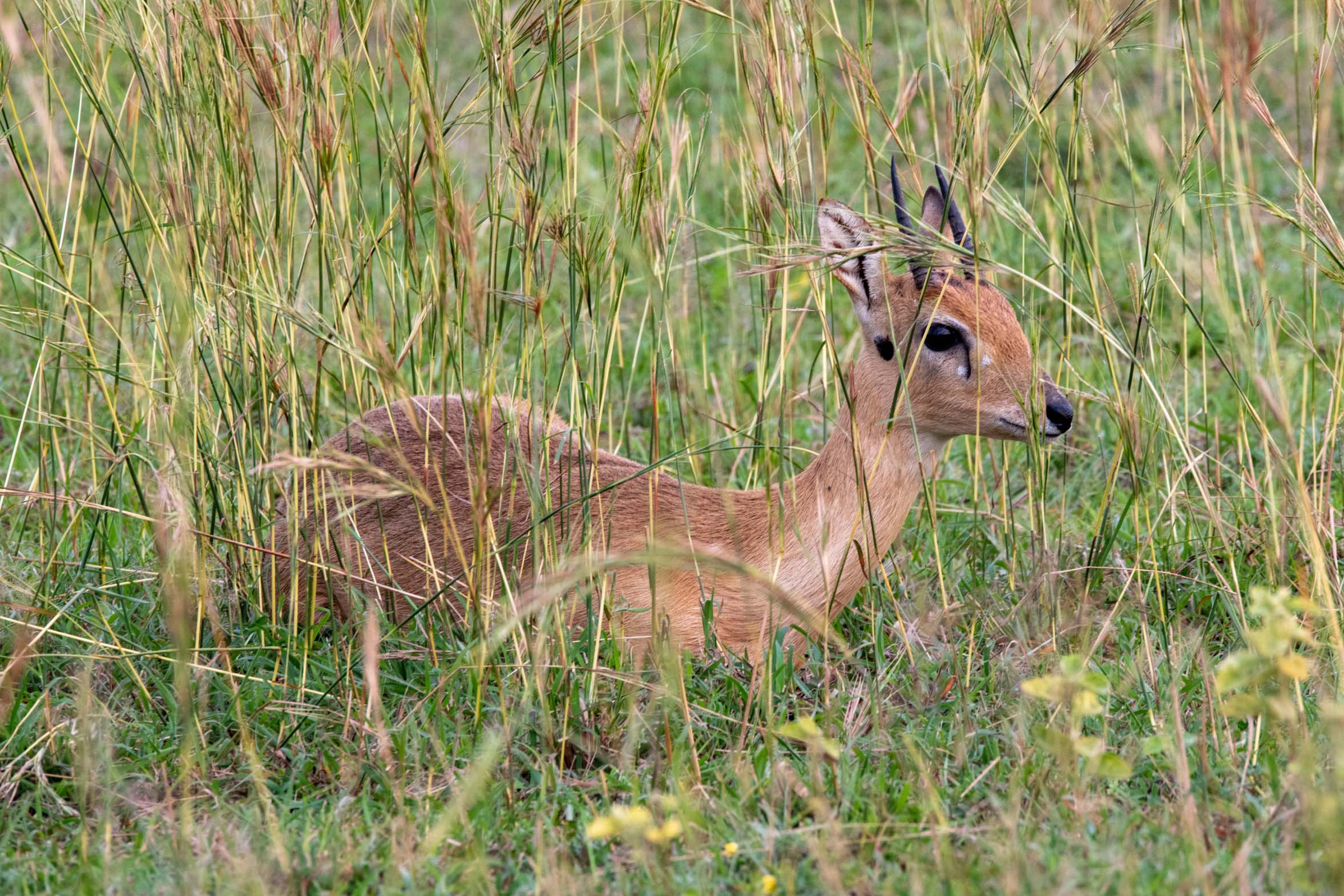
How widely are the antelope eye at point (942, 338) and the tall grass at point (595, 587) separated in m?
0.23

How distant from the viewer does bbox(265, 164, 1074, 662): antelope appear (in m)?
3.41

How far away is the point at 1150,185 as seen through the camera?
713 centimetres

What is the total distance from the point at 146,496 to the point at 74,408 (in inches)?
33.2

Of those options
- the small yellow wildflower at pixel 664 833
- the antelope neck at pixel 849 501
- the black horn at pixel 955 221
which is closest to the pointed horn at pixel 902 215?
the black horn at pixel 955 221

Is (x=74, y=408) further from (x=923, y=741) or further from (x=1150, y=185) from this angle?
(x=1150, y=185)

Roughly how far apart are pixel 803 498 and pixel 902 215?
0.79 meters

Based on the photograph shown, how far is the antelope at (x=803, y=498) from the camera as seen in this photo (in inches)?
134

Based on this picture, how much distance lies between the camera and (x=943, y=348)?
11.8 feet

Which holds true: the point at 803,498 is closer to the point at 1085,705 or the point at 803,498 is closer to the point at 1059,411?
→ the point at 1059,411

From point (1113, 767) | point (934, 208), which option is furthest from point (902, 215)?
point (1113, 767)

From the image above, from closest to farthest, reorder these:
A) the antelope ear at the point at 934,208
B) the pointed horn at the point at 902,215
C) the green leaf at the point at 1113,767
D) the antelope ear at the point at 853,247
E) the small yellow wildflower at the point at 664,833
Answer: the small yellow wildflower at the point at 664,833 < the green leaf at the point at 1113,767 < the pointed horn at the point at 902,215 < the antelope ear at the point at 853,247 < the antelope ear at the point at 934,208

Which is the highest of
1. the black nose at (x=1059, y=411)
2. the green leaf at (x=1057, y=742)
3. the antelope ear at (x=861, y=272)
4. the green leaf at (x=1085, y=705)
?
the antelope ear at (x=861, y=272)

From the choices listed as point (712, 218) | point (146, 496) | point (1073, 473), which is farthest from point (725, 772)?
point (712, 218)

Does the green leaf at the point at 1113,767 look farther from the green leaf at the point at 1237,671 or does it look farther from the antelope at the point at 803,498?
the antelope at the point at 803,498
